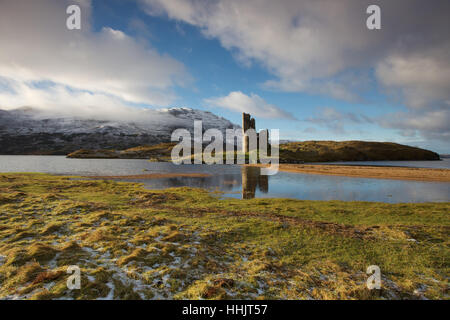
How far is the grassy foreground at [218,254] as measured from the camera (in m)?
8.25

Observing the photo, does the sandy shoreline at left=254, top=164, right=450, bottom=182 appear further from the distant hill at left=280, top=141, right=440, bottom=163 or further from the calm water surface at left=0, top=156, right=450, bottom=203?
the distant hill at left=280, top=141, right=440, bottom=163

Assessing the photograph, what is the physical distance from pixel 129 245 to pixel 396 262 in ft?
48.7

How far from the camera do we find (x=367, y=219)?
62.5ft

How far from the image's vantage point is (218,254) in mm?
11570

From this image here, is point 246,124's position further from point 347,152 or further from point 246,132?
point 347,152

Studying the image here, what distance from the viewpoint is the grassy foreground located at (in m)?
8.25

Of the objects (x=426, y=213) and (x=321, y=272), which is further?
(x=426, y=213)

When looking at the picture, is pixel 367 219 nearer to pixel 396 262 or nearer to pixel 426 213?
pixel 426 213

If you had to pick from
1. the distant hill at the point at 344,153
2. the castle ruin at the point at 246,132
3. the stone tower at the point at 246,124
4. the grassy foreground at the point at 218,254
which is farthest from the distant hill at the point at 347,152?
the grassy foreground at the point at 218,254

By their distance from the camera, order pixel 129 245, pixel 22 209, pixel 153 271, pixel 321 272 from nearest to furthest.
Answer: pixel 153 271 → pixel 321 272 → pixel 129 245 → pixel 22 209

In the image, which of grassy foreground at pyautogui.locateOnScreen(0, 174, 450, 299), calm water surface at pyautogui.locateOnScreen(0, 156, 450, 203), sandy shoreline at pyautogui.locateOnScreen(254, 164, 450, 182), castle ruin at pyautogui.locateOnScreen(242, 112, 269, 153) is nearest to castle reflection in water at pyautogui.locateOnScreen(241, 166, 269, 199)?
calm water surface at pyautogui.locateOnScreen(0, 156, 450, 203)

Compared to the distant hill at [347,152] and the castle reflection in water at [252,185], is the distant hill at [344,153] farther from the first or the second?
the castle reflection in water at [252,185]

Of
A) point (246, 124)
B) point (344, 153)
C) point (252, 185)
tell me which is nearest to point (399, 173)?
point (252, 185)
